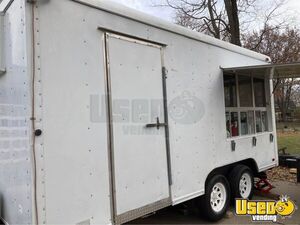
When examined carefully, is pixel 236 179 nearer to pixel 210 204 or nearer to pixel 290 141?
pixel 210 204

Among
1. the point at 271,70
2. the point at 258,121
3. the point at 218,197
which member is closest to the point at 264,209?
the point at 218,197

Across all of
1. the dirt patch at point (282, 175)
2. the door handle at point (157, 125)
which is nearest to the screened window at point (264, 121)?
the dirt patch at point (282, 175)

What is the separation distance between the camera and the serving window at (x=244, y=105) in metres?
5.72

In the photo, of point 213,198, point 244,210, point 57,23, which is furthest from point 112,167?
point 244,210

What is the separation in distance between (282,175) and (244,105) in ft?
11.9

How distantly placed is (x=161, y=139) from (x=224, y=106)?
70.4 inches

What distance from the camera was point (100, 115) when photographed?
334 cm

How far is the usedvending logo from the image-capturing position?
5.31m

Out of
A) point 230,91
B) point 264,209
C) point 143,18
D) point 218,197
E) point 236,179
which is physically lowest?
point 264,209

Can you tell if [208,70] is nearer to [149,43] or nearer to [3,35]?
[149,43]

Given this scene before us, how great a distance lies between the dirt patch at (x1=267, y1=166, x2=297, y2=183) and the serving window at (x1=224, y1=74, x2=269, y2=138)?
2289 mm

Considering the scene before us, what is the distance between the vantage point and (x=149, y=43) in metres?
3.97

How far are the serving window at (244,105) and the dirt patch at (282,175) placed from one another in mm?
2289

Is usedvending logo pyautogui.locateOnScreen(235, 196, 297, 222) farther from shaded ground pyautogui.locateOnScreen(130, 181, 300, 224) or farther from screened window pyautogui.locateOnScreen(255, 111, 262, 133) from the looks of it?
screened window pyautogui.locateOnScreen(255, 111, 262, 133)
